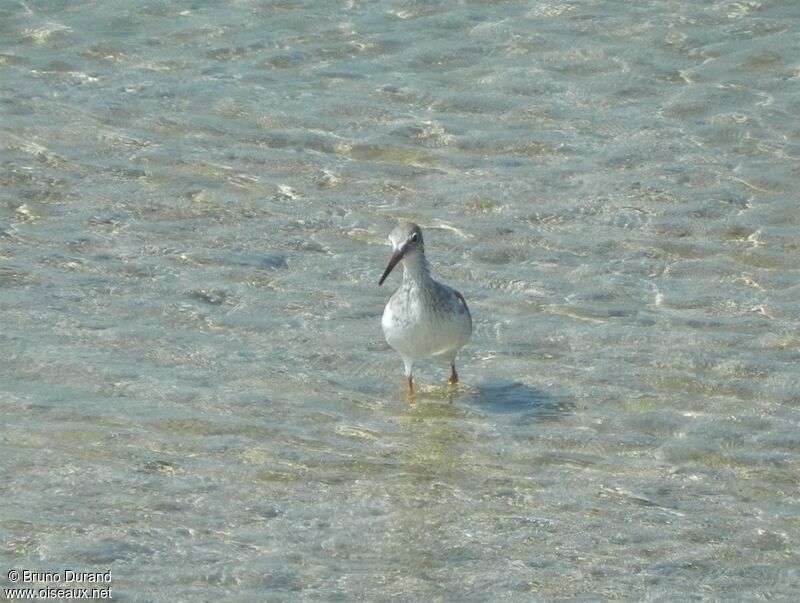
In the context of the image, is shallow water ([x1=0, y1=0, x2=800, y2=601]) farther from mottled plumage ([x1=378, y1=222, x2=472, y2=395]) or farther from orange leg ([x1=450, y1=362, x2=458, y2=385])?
mottled plumage ([x1=378, y1=222, x2=472, y2=395])

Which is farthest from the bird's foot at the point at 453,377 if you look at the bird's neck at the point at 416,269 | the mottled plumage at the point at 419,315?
the bird's neck at the point at 416,269

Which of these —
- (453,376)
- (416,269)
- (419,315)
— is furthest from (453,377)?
(416,269)

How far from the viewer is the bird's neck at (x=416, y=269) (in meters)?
11.2

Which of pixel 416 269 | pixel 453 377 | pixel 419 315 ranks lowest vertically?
pixel 453 377

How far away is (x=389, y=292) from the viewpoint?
12.5m

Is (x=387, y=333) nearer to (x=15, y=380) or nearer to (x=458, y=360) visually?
(x=458, y=360)

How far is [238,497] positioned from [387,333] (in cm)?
222

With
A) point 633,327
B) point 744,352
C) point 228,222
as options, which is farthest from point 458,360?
point 228,222

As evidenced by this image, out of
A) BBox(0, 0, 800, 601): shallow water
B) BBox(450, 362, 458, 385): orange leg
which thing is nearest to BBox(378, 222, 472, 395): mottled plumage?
BBox(450, 362, 458, 385): orange leg

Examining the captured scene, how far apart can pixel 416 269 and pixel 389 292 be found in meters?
1.30

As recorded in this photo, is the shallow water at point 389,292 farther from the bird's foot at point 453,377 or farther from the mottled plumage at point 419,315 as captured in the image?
the mottled plumage at point 419,315

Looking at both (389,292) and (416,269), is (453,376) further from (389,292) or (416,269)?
(389,292)

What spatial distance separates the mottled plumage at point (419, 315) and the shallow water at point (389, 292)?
13.3 inches

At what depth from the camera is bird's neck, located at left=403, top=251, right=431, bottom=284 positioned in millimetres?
11164
